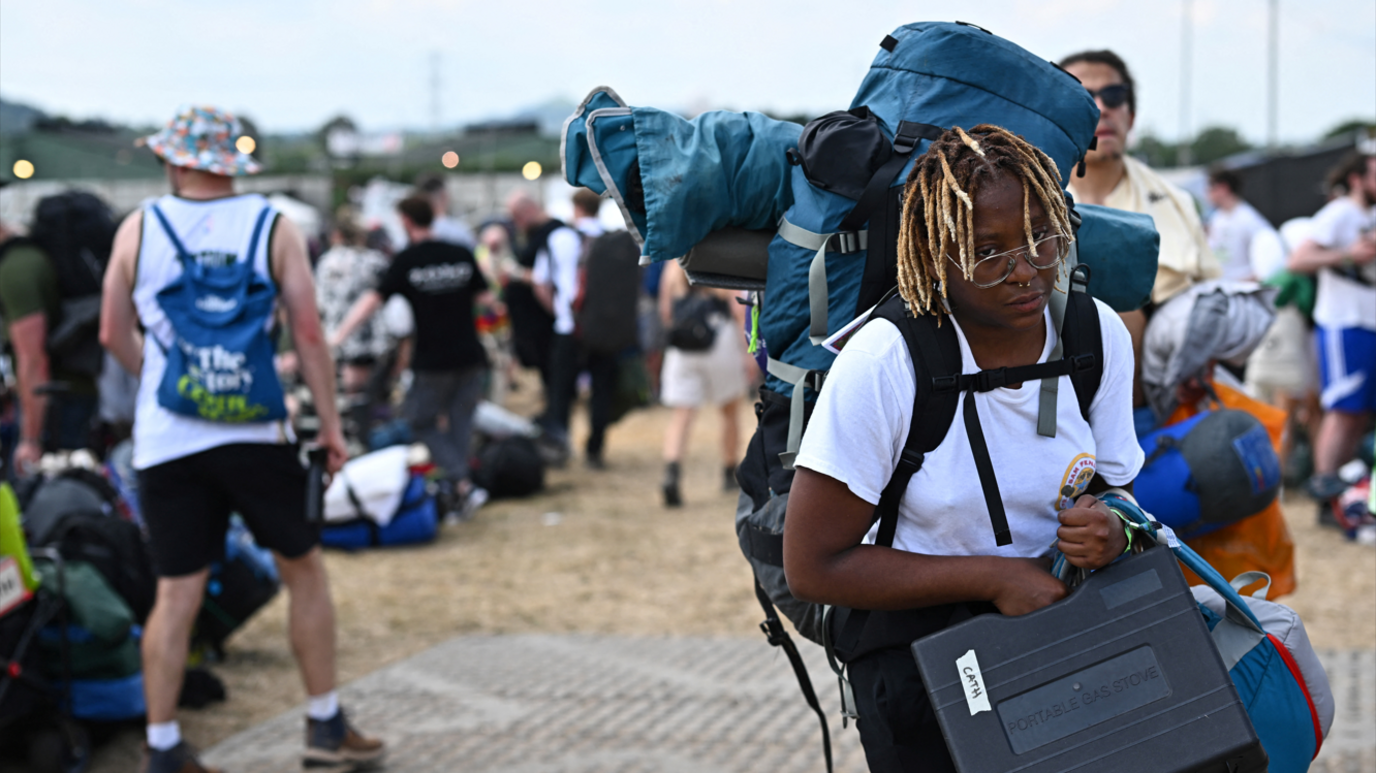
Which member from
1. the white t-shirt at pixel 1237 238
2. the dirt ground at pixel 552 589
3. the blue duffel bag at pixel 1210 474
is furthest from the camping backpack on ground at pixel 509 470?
the blue duffel bag at pixel 1210 474

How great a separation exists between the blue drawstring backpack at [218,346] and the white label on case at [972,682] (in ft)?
8.91

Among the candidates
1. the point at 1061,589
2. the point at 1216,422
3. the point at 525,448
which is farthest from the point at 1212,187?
the point at 1061,589

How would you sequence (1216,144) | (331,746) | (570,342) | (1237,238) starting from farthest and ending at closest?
1. (1216,144)
2. (570,342)
3. (1237,238)
4. (331,746)

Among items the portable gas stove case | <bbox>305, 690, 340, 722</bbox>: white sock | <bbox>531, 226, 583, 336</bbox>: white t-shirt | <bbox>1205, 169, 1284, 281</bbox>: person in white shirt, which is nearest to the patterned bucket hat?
<bbox>305, 690, 340, 722</bbox>: white sock

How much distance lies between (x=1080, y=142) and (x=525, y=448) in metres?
7.35

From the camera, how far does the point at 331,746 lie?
4086mm

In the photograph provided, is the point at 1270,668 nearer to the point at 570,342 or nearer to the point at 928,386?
the point at 928,386

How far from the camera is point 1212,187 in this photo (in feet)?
32.7

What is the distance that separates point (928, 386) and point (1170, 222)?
1.65 meters

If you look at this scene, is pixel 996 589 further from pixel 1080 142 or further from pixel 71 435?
pixel 71 435

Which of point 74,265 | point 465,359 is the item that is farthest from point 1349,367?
point 74,265

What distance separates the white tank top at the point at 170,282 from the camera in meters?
3.81

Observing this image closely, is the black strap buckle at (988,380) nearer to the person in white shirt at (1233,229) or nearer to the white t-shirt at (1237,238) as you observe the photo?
the person in white shirt at (1233,229)

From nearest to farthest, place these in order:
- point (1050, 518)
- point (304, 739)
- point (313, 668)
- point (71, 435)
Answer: point (1050, 518)
point (313, 668)
point (304, 739)
point (71, 435)
